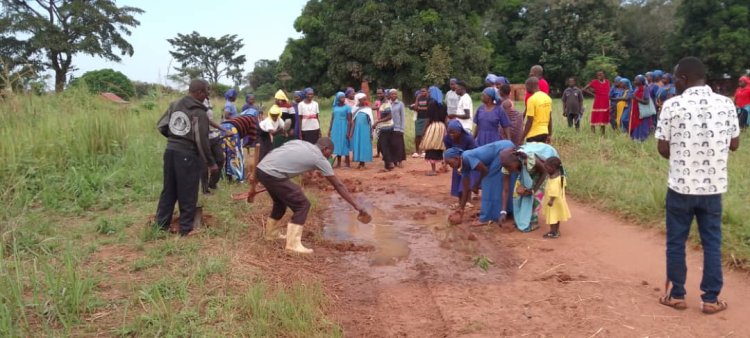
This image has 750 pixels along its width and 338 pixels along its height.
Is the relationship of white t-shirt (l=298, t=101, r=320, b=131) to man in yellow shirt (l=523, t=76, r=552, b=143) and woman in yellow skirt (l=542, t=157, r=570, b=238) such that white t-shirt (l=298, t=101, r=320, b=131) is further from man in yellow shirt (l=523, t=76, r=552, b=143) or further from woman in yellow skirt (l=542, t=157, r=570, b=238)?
woman in yellow skirt (l=542, t=157, r=570, b=238)

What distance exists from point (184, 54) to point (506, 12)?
33323 mm

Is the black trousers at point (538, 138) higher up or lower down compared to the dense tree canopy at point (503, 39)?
lower down

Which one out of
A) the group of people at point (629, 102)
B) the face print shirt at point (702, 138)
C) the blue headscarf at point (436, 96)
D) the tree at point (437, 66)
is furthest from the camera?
the tree at point (437, 66)

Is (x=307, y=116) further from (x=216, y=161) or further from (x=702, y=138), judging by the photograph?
(x=702, y=138)

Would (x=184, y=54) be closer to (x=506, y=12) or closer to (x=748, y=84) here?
(x=506, y=12)

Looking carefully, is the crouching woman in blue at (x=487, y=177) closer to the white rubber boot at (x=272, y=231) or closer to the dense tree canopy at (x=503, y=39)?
the white rubber boot at (x=272, y=231)

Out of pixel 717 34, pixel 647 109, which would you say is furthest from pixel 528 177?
pixel 717 34

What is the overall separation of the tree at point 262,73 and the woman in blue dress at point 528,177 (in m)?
47.7

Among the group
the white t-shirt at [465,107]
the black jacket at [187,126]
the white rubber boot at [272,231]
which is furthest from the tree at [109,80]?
the white rubber boot at [272,231]

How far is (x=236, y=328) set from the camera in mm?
3744

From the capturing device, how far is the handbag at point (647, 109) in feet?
36.6

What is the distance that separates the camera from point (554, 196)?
603 centimetres

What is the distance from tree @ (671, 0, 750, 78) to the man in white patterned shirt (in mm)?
31890

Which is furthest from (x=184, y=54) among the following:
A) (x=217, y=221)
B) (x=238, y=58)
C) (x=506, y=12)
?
(x=217, y=221)
